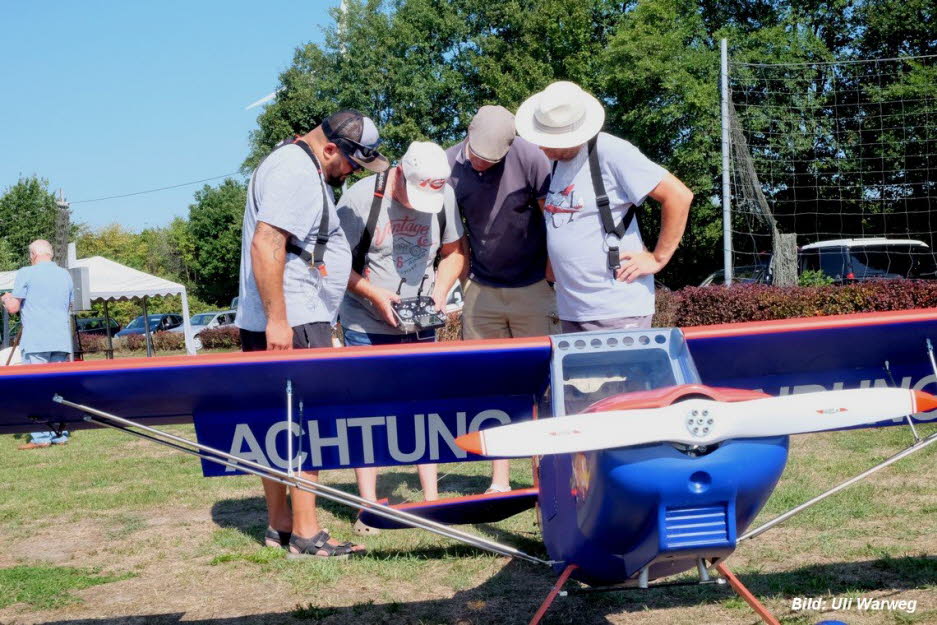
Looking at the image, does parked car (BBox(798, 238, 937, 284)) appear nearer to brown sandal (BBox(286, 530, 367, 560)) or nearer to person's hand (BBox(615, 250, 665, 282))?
person's hand (BBox(615, 250, 665, 282))

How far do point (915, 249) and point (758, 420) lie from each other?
88.7ft

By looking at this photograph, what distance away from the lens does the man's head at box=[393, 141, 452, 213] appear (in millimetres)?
4863

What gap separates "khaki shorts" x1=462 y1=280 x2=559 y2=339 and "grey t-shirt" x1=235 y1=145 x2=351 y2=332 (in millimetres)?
995

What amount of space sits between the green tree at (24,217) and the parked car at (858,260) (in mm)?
52669

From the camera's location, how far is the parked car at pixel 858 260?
20844 millimetres

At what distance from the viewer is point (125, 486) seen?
7.69 meters

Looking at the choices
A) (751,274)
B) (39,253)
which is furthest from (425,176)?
(751,274)

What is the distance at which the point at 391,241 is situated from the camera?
5285mm

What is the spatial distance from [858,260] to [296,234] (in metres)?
20.1

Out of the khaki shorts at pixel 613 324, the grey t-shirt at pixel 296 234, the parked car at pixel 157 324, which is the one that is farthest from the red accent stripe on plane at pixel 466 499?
the parked car at pixel 157 324

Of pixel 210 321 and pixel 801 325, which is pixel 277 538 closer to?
pixel 801 325

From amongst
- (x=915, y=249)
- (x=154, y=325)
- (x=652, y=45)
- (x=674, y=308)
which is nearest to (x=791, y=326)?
(x=674, y=308)

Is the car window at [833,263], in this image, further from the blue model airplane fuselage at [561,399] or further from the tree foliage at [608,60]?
the blue model airplane fuselage at [561,399]

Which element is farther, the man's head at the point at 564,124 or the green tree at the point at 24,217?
the green tree at the point at 24,217
